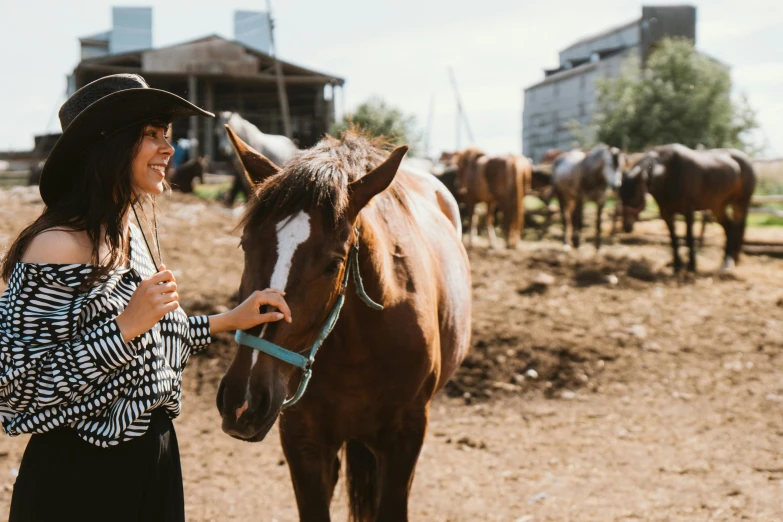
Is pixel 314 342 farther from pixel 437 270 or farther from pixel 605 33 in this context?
pixel 605 33

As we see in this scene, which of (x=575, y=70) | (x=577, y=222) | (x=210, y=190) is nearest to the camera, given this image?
(x=577, y=222)

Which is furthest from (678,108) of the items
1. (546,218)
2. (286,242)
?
(286,242)

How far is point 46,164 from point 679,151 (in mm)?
10007

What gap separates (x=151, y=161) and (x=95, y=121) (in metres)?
0.17

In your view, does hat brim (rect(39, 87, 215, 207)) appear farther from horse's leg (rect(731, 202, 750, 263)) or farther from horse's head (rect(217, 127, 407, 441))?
horse's leg (rect(731, 202, 750, 263))

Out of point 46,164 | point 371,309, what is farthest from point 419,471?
point 46,164

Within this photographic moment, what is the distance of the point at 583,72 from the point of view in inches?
1436

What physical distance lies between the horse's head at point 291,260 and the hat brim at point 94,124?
18.2 inches

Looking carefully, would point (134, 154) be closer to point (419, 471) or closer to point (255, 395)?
point (255, 395)

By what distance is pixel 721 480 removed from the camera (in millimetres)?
3832

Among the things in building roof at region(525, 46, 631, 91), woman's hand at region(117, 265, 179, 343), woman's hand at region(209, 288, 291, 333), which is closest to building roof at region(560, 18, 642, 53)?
building roof at region(525, 46, 631, 91)

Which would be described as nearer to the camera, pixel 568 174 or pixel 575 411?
pixel 575 411

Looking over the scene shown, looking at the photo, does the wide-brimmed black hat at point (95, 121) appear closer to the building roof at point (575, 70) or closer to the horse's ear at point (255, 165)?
the horse's ear at point (255, 165)

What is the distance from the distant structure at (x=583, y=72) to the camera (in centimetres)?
3388
